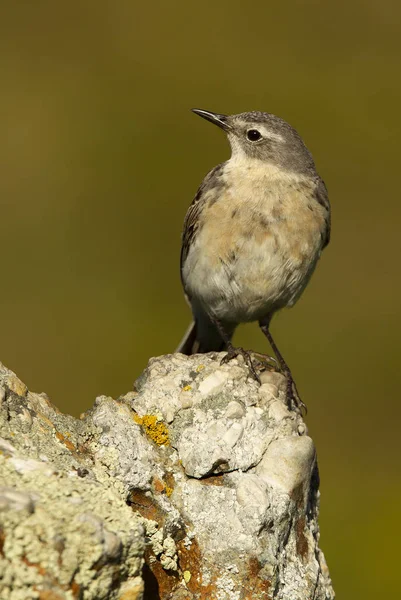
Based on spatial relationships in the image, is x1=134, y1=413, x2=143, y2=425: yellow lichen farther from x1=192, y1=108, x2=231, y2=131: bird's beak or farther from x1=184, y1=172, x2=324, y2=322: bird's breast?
x1=192, y1=108, x2=231, y2=131: bird's beak

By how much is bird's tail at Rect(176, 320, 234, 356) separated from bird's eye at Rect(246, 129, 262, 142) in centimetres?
136

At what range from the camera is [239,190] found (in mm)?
6516

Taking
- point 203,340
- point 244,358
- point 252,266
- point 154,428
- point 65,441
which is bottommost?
point 65,441

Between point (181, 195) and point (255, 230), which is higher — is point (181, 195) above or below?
above

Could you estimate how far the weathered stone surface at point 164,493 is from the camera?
10.1 ft

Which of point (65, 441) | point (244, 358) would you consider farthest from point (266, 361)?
point (65, 441)

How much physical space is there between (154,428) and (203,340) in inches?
117

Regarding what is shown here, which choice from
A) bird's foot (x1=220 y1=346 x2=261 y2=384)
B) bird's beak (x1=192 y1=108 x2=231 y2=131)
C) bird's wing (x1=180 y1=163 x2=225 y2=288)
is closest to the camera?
bird's foot (x1=220 y1=346 x2=261 y2=384)

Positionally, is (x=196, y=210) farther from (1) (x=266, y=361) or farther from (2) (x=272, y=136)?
(1) (x=266, y=361)

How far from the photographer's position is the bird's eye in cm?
700

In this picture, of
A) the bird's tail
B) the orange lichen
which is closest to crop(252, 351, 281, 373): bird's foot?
the bird's tail

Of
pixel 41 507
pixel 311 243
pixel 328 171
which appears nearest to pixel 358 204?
pixel 328 171

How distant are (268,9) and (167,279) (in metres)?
8.67

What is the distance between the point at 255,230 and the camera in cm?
629
